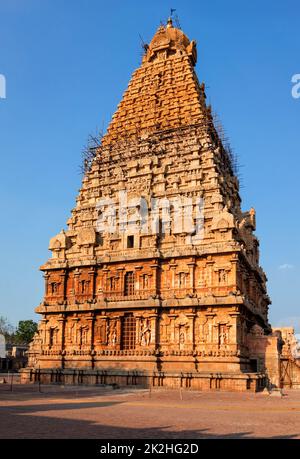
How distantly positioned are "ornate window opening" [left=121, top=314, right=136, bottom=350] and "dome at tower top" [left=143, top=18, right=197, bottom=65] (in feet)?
111

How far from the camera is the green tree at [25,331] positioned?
4577 inches

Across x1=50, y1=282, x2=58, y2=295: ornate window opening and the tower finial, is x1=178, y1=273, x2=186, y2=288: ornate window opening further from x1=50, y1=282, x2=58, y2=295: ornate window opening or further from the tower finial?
the tower finial

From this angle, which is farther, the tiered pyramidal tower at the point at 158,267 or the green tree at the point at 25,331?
the green tree at the point at 25,331

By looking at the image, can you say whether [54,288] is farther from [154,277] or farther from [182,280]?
[182,280]

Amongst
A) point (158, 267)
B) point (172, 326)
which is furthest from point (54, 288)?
point (172, 326)

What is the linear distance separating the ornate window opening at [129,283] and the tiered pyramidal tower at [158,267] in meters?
0.09

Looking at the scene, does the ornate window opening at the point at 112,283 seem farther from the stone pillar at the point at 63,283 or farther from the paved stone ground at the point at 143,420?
the paved stone ground at the point at 143,420

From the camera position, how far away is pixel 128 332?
4378cm

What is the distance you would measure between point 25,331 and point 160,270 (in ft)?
268

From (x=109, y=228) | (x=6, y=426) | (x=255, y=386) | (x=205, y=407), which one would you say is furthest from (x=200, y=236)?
(x=6, y=426)

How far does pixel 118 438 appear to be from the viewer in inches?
564

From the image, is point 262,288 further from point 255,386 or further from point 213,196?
point 255,386

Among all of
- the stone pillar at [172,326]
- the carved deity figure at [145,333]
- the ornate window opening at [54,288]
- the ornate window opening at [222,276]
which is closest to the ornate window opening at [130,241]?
the carved deity figure at [145,333]

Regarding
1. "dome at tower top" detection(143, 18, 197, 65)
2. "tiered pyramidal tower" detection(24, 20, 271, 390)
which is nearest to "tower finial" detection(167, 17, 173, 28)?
"dome at tower top" detection(143, 18, 197, 65)
